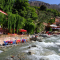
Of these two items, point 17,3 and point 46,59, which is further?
point 17,3

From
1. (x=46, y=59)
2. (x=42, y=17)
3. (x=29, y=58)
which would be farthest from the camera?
(x=42, y=17)

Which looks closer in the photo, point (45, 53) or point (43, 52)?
point (45, 53)

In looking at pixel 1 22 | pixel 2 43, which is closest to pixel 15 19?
pixel 1 22

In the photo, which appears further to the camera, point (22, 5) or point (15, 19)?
point (22, 5)

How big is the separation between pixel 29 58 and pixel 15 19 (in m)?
8.77

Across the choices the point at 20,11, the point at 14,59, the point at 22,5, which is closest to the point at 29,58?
the point at 14,59

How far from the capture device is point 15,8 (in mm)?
24453

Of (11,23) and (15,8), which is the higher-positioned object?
(15,8)

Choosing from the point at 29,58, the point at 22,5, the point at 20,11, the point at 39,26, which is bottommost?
the point at 29,58

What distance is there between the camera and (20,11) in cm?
2389

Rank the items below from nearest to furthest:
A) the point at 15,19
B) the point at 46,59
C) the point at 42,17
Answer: the point at 46,59 < the point at 15,19 < the point at 42,17

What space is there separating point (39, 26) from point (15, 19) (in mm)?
14632

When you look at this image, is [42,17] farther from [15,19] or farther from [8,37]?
[8,37]

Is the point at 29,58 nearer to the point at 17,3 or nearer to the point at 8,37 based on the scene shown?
the point at 8,37
